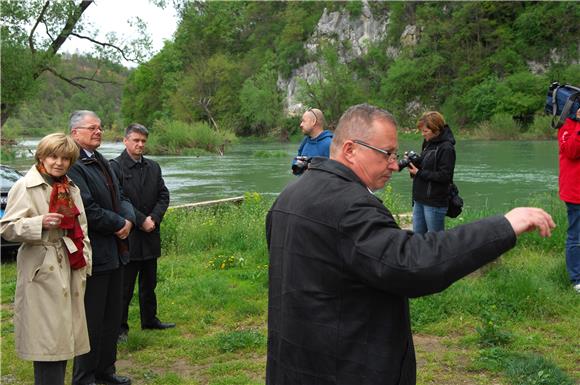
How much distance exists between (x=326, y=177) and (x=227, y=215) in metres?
9.06

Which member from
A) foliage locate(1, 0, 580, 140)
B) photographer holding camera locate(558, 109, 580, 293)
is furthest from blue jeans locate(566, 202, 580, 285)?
foliage locate(1, 0, 580, 140)

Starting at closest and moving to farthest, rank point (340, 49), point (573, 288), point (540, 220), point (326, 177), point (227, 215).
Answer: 1. point (540, 220)
2. point (326, 177)
3. point (573, 288)
4. point (227, 215)
5. point (340, 49)

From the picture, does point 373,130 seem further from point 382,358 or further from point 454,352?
point 454,352

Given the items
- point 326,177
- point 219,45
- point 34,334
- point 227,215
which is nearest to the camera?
point 326,177

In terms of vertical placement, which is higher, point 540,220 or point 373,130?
point 373,130

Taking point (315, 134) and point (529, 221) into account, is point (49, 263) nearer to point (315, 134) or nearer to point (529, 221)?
point (529, 221)

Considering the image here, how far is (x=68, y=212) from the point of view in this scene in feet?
12.7

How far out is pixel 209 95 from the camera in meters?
89.9

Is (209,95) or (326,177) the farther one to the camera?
(209,95)

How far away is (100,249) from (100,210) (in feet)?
0.89

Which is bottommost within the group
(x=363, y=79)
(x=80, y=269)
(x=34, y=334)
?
(x=34, y=334)

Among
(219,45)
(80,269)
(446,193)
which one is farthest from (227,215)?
(219,45)

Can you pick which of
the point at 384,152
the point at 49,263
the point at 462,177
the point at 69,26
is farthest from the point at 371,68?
the point at 384,152

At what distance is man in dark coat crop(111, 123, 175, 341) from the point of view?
18.1 feet
